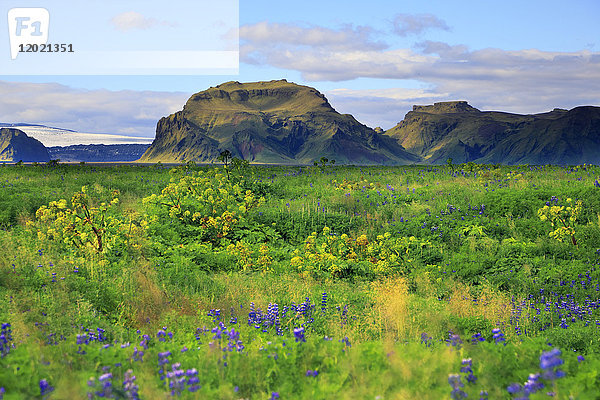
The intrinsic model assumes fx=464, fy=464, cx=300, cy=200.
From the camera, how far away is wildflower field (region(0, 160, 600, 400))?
12.6ft

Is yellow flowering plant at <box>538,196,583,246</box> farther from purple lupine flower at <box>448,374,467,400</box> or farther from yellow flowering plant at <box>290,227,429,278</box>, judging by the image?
purple lupine flower at <box>448,374,467,400</box>

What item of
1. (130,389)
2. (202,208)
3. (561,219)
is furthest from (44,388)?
(561,219)

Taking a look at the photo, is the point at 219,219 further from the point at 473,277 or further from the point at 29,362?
the point at 29,362

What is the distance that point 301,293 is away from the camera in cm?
826

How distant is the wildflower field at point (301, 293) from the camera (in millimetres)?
3834

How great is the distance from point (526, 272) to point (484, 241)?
1716mm

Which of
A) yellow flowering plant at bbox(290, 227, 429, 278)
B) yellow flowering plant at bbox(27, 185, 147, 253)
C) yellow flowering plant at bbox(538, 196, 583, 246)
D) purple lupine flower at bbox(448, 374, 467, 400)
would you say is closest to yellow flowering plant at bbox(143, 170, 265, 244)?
yellow flowering plant at bbox(27, 185, 147, 253)

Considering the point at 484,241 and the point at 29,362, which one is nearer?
the point at 29,362

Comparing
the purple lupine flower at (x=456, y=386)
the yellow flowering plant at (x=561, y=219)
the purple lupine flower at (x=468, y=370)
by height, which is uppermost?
the yellow flowering plant at (x=561, y=219)

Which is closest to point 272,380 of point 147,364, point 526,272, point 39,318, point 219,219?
point 147,364

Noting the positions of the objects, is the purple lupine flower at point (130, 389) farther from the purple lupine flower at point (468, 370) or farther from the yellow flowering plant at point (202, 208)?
the yellow flowering plant at point (202, 208)

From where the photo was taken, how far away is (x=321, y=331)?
640 centimetres

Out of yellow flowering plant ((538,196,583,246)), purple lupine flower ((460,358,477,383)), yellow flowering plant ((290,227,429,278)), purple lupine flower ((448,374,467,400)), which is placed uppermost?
yellow flowering plant ((538,196,583,246))

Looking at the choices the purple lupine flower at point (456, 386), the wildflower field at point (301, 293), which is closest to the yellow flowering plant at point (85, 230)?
the wildflower field at point (301, 293)
